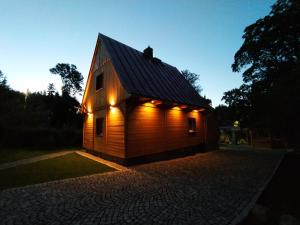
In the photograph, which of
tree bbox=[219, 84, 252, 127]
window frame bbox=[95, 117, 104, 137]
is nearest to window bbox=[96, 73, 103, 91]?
window frame bbox=[95, 117, 104, 137]

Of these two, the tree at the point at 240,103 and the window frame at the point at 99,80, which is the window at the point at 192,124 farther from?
the window frame at the point at 99,80

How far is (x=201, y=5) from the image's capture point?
12.0 metres

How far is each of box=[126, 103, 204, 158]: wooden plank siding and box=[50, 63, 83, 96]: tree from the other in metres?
40.3

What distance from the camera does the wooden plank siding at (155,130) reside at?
28.6 ft

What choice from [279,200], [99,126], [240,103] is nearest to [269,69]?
[240,103]

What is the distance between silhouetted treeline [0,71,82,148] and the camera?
15.4 meters

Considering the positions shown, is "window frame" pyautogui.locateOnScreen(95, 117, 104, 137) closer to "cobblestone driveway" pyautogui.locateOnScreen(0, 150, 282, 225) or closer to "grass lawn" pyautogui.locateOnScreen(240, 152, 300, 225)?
"cobblestone driveway" pyautogui.locateOnScreen(0, 150, 282, 225)

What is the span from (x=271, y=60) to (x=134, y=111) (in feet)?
35.2

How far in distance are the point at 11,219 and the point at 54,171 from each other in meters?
4.34

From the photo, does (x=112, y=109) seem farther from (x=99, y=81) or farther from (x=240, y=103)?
(x=240, y=103)

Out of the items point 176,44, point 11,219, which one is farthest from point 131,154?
point 176,44

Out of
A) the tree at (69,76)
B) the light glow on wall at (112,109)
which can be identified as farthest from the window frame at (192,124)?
the tree at (69,76)

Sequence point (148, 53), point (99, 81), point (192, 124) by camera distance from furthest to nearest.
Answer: point (148, 53), point (192, 124), point (99, 81)

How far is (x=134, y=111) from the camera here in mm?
8852
